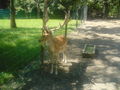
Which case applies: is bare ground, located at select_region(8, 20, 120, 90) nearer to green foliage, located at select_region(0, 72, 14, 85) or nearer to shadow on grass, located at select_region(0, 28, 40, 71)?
green foliage, located at select_region(0, 72, 14, 85)

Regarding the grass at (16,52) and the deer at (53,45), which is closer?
the deer at (53,45)

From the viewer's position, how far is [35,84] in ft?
26.1

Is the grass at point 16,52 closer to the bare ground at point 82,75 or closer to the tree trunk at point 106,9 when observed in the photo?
the bare ground at point 82,75

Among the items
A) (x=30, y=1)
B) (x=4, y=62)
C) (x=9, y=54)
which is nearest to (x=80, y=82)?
(x=4, y=62)

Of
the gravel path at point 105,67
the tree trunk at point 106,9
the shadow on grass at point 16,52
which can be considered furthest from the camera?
the tree trunk at point 106,9

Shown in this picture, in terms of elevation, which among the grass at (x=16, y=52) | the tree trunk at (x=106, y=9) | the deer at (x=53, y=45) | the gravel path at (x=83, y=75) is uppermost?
the tree trunk at (x=106, y=9)

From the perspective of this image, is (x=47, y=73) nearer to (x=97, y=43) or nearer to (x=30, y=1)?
(x=97, y=43)

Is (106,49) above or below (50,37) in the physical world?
below

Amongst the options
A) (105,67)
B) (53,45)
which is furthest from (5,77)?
(105,67)

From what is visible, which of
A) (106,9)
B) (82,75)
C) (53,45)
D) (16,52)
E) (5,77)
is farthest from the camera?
(106,9)

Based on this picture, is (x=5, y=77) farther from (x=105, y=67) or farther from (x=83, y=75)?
(x=105, y=67)

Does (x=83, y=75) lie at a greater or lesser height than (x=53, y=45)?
lesser

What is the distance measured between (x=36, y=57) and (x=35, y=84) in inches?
121

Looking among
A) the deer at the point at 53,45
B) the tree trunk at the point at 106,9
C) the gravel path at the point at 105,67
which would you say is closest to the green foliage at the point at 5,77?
the deer at the point at 53,45
